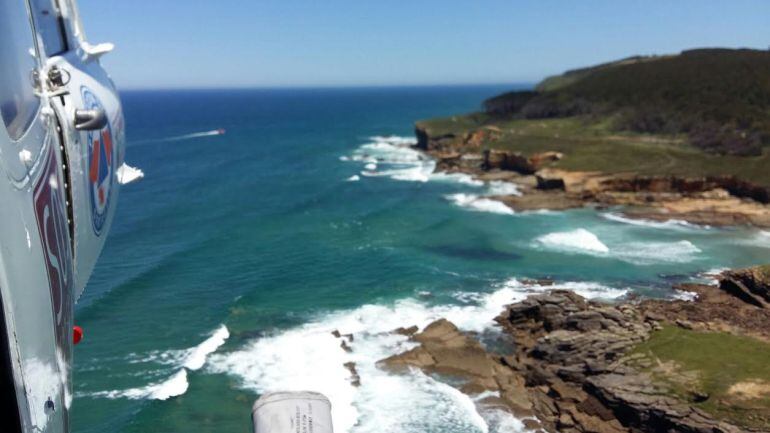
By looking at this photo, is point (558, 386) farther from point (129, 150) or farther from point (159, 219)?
point (129, 150)

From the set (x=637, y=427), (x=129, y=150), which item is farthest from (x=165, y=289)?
(x=129, y=150)

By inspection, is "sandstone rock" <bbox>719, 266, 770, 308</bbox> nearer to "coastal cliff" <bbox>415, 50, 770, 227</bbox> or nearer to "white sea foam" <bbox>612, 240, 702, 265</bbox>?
"white sea foam" <bbox>612, 240, 702, 265</bbox>

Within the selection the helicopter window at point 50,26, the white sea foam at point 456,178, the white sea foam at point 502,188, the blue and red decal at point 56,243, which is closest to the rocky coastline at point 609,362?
the helicopter window at point 50,26

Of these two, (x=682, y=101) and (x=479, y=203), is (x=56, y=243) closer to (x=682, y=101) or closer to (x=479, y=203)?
(x=479, y=203)

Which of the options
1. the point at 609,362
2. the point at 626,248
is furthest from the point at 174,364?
the point at 626,248

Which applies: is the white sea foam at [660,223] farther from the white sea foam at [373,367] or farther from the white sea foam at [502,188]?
the white sea foam at [373,367]

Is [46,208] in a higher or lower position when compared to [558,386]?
higher

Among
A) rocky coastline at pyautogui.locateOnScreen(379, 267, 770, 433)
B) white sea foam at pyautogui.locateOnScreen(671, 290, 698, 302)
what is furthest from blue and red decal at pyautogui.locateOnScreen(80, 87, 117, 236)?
white sea foam at pyautogui.locateOnScreen(671, 290, 698, 302)
